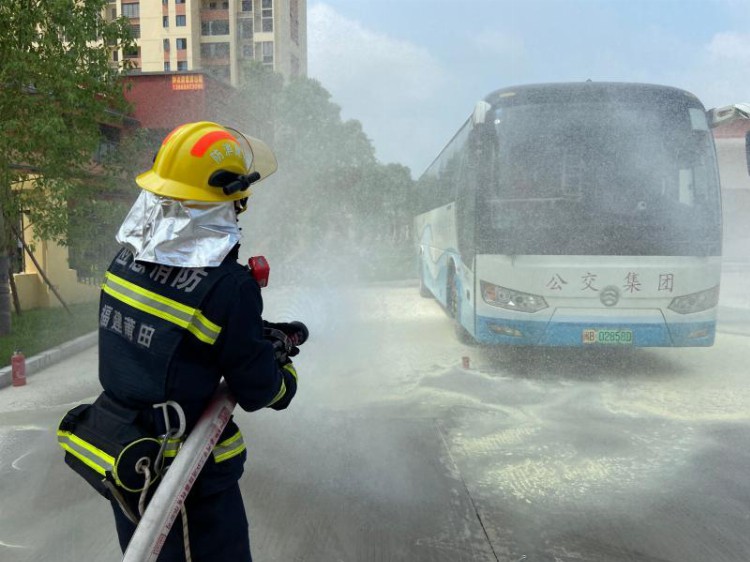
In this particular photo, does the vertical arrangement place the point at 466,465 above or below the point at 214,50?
below

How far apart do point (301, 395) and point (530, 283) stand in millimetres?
2461

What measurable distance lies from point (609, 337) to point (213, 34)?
186 feet

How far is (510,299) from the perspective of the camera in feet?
20.8

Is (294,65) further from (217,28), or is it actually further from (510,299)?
(510,299)

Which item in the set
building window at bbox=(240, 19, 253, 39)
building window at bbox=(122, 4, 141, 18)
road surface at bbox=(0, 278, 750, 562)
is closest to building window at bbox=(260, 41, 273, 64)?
building window at bbox=(240, 19, 253, 39)

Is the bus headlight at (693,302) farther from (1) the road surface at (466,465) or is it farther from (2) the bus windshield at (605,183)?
(1) the road surface at (466,465)

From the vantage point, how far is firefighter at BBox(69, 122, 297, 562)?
178 cm

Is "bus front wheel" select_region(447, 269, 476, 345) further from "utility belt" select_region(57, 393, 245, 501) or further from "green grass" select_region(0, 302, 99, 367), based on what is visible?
"utility belt" select_region(57, 393, 245, 501)

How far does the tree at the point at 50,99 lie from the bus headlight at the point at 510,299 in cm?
547

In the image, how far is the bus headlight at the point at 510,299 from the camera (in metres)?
6.24

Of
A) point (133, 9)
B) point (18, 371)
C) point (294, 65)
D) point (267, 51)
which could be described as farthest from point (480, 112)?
point (294, 65)

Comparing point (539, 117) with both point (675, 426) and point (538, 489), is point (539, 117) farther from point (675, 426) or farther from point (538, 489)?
point (538, 489)

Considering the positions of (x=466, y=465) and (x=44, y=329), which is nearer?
(x=466, y=465)

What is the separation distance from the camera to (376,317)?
10891mm
